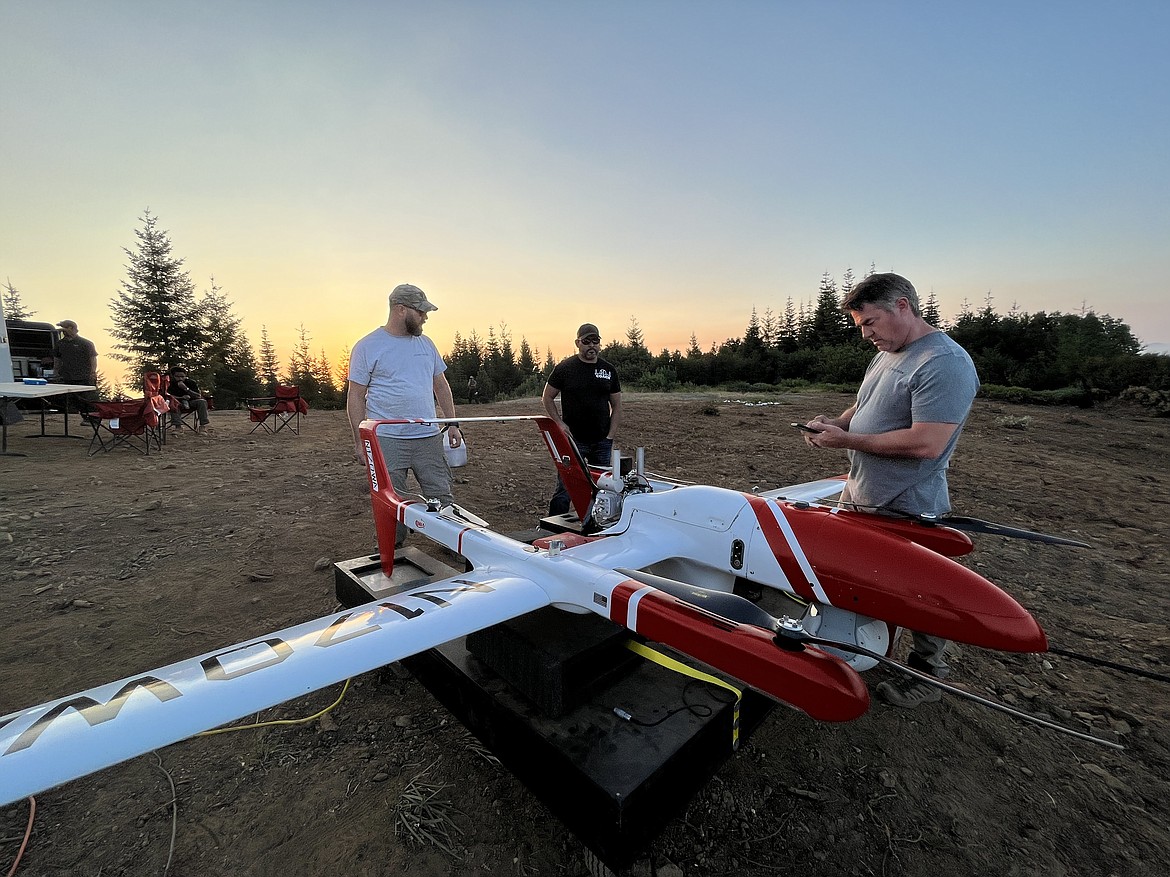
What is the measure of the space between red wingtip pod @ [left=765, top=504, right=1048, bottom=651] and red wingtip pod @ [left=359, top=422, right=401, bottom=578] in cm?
290

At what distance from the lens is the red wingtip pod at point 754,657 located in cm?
154

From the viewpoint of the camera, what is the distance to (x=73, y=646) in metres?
3.54

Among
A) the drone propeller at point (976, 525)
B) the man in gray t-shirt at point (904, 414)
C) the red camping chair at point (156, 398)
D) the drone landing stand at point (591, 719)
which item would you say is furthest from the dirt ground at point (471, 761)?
the red camping chair at point (156, 398)

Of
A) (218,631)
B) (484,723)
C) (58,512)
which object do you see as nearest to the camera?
(484,723)

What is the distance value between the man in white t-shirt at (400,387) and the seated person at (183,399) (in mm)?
11982

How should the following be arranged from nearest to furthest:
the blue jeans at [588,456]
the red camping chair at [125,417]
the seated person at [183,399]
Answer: the blue jeans at [588,456]
the red camping chair at [125,417]
the seated person at [183,399]

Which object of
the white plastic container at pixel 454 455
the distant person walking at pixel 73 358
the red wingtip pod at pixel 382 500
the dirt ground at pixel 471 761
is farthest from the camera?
the distant person walking at pixel 73 358

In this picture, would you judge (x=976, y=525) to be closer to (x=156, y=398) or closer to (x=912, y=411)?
(x=912, y=411)

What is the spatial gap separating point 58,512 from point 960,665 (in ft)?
33.3

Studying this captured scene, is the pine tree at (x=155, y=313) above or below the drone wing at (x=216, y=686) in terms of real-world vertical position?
above

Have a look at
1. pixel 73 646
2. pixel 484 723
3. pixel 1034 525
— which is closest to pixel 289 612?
pixel 73 646

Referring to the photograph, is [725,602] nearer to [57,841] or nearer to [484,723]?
[484,723]

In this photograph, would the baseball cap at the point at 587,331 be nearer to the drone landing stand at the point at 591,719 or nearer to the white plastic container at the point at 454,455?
Answer: the white plastic container at the point at 454,455

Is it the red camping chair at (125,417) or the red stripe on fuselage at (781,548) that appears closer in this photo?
the red stripe on fuselage at (781,548)
